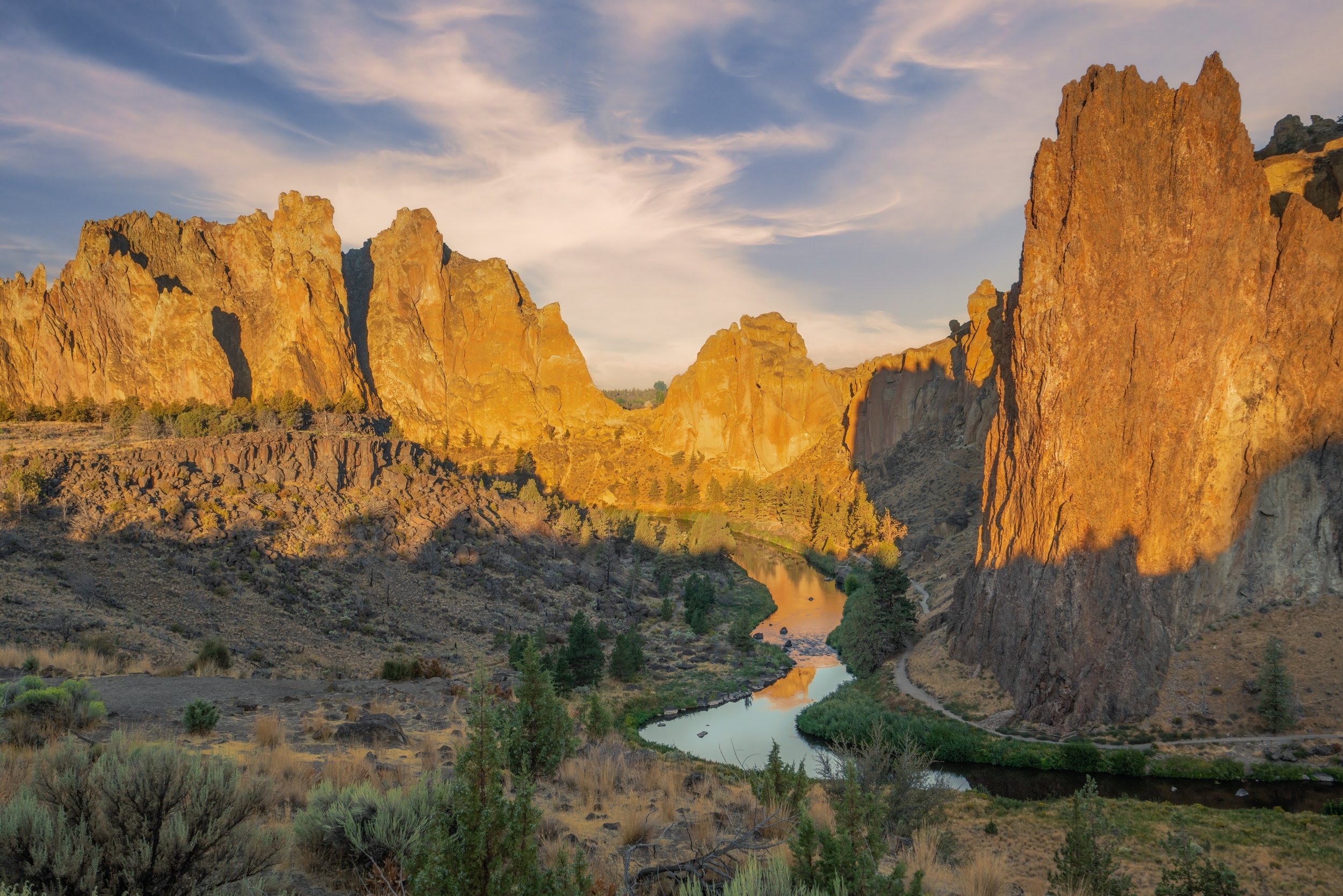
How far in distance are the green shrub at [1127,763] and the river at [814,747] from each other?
261 millimetres

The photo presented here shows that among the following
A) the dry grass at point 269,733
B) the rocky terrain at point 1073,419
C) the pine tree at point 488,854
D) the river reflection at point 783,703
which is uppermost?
the rocky terrain at point 1073,419

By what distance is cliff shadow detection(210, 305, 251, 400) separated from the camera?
275 ft

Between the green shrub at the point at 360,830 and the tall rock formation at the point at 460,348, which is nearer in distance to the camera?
the green shrub at the point at 360,830

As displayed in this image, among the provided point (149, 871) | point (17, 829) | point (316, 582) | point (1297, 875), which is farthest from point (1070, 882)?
point (316, 582)

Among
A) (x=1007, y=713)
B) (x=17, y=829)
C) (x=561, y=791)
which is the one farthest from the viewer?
(x=1007, y=713)

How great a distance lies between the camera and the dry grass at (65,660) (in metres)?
17.9

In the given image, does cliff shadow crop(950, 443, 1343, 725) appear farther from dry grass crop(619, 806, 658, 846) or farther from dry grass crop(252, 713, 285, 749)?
dry grass crop(252, 713, 285, 749)

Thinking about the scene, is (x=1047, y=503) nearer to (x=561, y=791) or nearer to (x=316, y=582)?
(x=561, y=791)

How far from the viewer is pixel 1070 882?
12680 mm

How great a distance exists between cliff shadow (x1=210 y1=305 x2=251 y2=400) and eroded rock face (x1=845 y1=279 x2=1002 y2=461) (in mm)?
96092

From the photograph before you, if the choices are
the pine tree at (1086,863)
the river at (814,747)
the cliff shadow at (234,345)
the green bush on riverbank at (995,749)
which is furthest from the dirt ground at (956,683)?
the cliff shadow at (234,345)

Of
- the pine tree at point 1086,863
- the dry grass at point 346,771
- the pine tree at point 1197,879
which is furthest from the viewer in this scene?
the pine tree at point 1086,863

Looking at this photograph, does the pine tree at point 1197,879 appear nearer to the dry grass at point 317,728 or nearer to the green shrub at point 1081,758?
the dry grass at point 317,728

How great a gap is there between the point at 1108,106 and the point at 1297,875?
35.4 m
